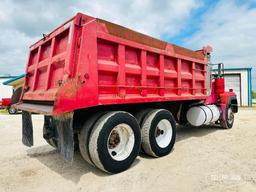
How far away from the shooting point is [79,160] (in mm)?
4297

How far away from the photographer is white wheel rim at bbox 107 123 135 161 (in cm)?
373

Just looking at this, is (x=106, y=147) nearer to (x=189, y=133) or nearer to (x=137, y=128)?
(x=137, y=128)

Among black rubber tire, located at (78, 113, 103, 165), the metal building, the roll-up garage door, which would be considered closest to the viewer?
black rubber tire, located at (78, 113, 103, 165)

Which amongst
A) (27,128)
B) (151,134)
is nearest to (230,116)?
(151,134)

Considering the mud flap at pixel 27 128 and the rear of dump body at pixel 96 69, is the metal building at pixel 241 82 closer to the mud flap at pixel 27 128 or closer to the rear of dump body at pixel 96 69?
the rear of dump body at pixel 96 69

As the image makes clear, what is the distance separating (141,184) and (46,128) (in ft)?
7.82

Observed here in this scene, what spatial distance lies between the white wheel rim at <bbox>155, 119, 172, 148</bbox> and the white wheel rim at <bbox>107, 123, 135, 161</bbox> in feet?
3.32

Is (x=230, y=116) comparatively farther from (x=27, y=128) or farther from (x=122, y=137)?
(x=27, y=128)

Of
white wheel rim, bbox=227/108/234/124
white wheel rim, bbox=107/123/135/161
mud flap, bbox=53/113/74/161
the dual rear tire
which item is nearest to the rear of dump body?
mud flap, bbox=53/113/74/161

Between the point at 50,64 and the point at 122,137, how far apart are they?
1.91m

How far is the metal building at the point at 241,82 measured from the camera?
76.4ft

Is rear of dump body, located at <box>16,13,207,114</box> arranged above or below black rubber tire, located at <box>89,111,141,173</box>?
above

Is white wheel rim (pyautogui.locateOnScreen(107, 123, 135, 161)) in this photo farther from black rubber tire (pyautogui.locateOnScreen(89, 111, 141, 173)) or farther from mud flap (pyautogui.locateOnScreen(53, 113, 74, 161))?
mud flap (pyautogui.locateOnScreen(53, 113, 74, 161))

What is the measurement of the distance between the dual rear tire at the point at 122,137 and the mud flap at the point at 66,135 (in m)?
0.29
